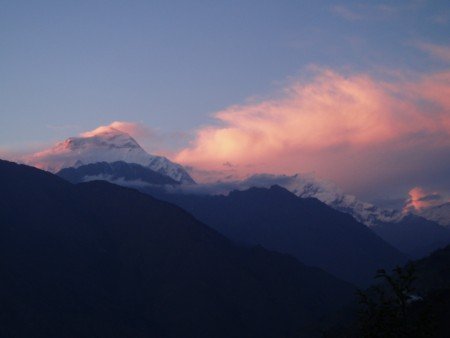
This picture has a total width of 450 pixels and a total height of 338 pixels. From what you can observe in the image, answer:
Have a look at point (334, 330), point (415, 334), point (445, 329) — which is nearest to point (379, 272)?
point (415, 334)

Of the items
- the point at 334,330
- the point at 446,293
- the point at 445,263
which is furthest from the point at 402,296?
the point at 445,263

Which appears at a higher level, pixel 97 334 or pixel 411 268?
pixel 411 268

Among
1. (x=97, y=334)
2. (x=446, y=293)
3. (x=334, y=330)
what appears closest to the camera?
(x=446, y=293)

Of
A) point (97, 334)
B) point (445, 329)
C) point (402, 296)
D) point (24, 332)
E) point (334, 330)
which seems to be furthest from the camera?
point (97, 334)

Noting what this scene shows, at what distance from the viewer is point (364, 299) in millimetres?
36906

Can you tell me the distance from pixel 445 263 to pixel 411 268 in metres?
170

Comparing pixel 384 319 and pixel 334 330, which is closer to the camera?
pixel 384 319

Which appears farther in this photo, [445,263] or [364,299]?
[445,263]

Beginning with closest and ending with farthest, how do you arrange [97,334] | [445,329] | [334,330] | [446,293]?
1. [445,329]
2. [446,293]
3. [334,330]
4. [97,334]

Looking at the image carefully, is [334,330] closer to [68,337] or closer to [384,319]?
[68,337]

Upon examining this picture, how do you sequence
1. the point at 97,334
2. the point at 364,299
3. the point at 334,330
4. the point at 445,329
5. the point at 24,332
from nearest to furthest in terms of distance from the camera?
the point at 364,299 → the point at 445,329 → the point at 334,330 → the point at 24,332 → the point at 97,334

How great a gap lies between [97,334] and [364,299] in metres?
176

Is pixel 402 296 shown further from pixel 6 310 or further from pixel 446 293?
pixel 6 310

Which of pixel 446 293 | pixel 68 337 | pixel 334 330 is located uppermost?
pixel 446 293
